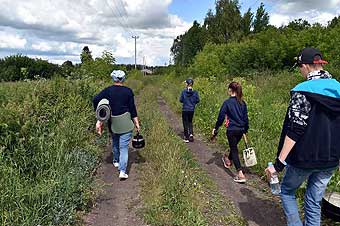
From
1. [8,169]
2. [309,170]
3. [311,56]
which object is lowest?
[8,169]

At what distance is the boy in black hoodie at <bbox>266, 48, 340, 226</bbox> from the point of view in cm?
339

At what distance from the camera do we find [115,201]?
5430mm

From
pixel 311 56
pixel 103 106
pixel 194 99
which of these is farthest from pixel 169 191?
pixel 194 99

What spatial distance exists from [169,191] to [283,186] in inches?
71.1

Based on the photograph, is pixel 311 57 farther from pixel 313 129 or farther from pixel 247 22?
pixel 247 22

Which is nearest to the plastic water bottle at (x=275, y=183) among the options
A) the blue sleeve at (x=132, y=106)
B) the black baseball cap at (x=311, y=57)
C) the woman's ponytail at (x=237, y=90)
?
the black baseball cap at (x=311, y=57)

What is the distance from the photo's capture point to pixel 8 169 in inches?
183

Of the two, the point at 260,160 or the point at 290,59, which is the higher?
the point at 290,59

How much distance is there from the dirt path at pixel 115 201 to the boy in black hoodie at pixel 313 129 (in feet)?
7.44

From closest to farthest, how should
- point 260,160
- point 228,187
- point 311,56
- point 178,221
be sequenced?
point 311,56 < point 178,221 < point 228,187 < point 260,160

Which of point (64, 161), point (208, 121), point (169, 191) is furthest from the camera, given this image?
point (208, 121)

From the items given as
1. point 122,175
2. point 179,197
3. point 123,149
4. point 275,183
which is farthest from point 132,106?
point 275,183

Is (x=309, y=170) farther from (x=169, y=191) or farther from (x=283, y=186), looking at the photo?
(x=169, y=191)

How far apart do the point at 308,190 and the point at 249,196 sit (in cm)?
212
